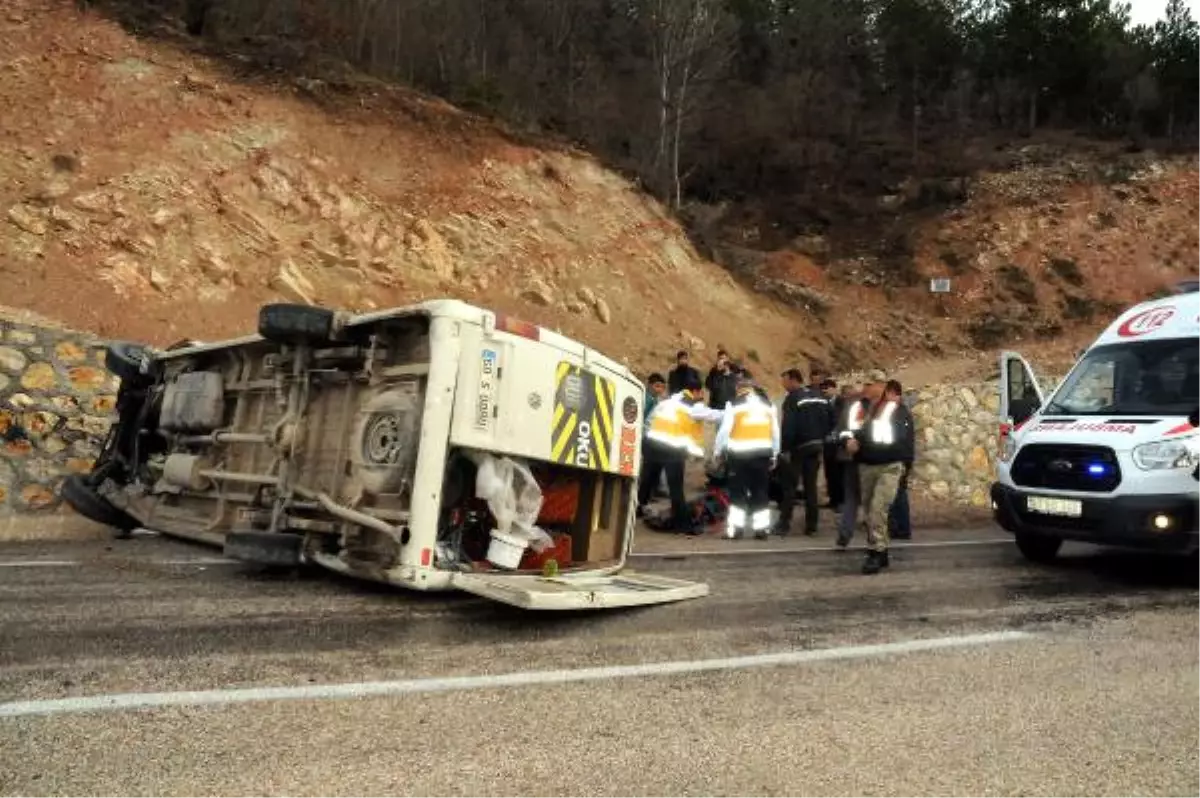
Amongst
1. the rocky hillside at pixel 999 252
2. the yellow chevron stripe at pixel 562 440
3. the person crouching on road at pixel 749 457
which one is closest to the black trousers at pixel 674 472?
the person crouching on road at pixel 749 457

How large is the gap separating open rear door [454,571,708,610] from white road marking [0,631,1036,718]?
2.76 ft

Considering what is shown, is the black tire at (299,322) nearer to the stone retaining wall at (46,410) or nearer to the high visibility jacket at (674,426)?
the stone retaining wall at (46,410)

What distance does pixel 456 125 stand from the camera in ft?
70.6

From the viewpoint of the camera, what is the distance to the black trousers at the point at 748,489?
10.9 m

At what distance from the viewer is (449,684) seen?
4184 millimetres

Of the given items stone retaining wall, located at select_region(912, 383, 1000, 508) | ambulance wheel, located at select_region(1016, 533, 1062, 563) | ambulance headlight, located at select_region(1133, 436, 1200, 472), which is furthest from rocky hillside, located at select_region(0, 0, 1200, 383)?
ambulance headlight, located at select_region(1133, 436, 1200, 472)

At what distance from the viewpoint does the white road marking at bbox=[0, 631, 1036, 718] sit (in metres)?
3.64

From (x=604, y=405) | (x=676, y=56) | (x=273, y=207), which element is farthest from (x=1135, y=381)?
(x=676, y=56)

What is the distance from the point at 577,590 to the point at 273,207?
14522 mm

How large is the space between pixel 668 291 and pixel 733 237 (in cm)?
1477

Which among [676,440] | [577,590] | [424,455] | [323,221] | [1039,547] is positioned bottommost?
[577,590]

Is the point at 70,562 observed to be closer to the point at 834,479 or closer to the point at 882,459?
the point at 882,459

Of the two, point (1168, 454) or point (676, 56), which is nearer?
point (1168, 454)

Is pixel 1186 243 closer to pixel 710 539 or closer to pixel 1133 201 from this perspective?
pixel 1133 201
